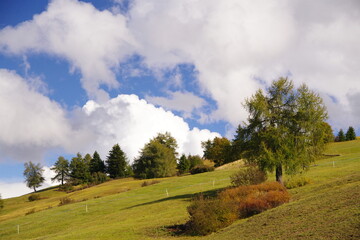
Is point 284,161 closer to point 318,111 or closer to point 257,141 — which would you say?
point 257,141

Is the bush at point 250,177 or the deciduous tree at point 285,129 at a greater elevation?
the deciduous tree at point 285,129

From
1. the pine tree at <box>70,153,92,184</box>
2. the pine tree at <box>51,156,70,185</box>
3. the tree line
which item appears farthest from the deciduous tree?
the pine tree at <box>51,156,70,185</box>

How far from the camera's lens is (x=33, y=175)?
121 metres

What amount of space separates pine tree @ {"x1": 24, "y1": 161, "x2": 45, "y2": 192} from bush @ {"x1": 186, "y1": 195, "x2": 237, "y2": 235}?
116 m

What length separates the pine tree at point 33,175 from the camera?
119662 mm

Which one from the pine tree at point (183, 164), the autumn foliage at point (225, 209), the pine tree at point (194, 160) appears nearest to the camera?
the autumn foliage at point (225, 209)

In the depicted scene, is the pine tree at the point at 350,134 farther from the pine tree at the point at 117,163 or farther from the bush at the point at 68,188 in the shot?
the bush at the point at 68,188

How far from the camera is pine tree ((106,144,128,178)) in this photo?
113 meters

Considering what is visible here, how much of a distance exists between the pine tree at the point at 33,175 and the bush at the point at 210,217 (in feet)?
379

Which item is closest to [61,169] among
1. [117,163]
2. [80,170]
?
[80,170]

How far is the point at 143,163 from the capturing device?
3617 inches

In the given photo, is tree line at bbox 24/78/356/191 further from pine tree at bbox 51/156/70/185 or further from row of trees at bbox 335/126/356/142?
pine tree at bbox 51/156/70/185

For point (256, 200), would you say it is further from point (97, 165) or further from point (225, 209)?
point (97, 165)

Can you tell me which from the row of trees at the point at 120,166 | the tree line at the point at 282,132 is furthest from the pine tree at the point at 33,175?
the tree line at the point at 282,132
